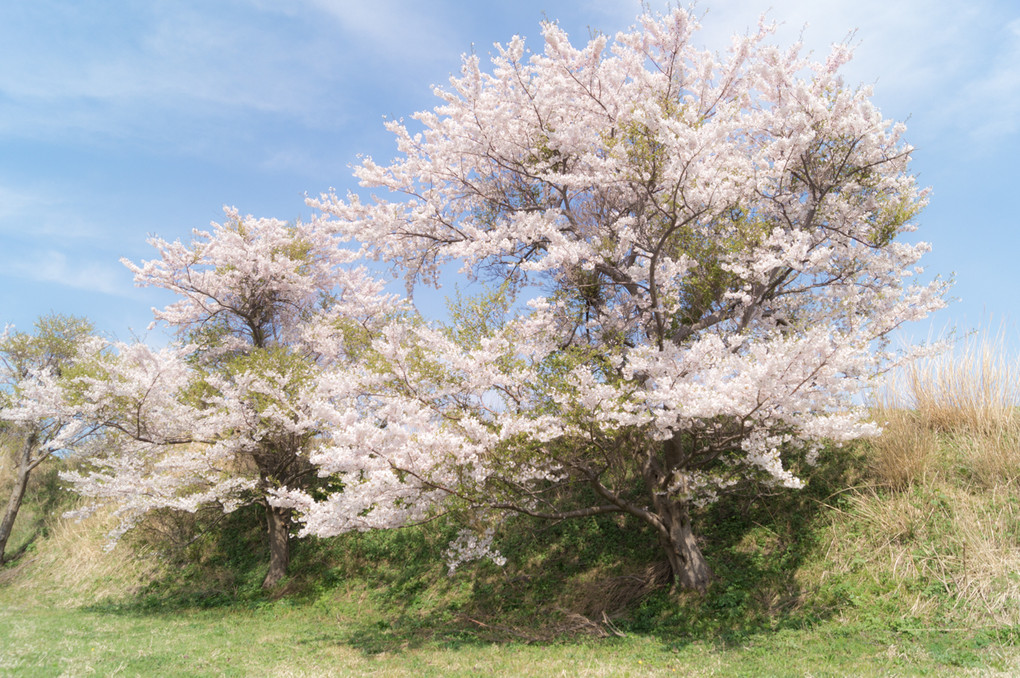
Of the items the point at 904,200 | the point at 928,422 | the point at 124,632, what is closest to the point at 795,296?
the point at 904,200

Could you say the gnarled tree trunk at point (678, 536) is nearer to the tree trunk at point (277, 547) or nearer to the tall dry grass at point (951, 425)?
the tall dry grass at point (951, 425)

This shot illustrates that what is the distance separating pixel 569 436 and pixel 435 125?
683 cm

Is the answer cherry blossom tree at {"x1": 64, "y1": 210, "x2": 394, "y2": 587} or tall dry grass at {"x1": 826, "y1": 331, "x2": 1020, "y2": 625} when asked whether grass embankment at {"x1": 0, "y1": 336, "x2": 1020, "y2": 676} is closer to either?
tall dry grass at {"x1": 826, "y1": 331, "x2": 1020, "y2": 625}

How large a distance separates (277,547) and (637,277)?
1176 cm

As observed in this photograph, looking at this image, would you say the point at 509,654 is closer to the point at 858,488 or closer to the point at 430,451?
the point at 430,451

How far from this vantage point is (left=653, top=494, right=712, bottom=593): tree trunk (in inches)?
395

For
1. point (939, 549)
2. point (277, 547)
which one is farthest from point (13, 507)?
point (939, 549)

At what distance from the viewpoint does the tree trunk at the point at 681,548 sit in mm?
10023

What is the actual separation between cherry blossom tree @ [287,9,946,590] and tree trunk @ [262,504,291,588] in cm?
505

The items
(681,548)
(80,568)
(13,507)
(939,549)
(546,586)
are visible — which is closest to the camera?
(939,549)

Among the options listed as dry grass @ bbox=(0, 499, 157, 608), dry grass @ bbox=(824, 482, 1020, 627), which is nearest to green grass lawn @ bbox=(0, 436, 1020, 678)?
dry grass @ bbox=(824, 482, 1020, 627)

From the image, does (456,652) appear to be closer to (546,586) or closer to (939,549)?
(546,586)

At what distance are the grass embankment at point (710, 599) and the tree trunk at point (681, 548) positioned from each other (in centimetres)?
30

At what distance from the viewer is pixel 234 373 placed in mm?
14367
